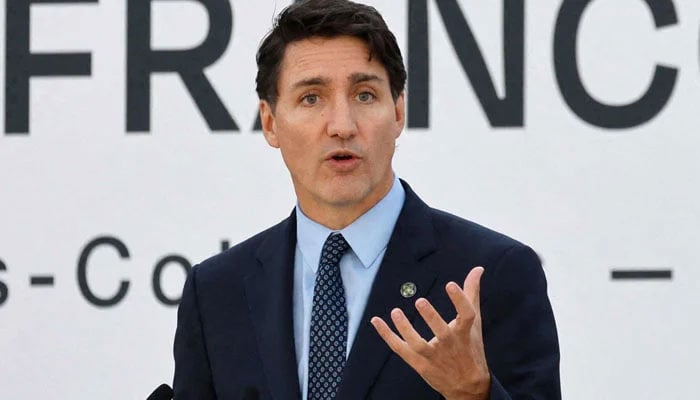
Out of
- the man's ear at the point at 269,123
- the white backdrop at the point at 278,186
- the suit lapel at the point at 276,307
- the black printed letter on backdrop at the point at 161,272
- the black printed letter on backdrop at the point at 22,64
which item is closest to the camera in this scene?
the suit lapel at the point at 276,307

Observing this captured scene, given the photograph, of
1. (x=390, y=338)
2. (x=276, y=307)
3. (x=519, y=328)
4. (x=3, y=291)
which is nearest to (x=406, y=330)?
(x=390, y=338)

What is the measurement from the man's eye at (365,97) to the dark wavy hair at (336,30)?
2.6 inches

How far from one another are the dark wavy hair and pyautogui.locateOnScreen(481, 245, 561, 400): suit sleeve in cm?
40

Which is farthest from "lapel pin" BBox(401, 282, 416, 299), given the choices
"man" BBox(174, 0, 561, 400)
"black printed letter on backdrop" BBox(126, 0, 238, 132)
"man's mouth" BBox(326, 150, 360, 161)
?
"black printed letter on backdrop" BBox(126, 0, 238, 132)

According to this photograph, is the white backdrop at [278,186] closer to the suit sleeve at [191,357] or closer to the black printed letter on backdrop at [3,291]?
the black printed letter on backdrop at [3,291]

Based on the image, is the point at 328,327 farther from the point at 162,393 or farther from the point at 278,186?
Result: the point at 278,186

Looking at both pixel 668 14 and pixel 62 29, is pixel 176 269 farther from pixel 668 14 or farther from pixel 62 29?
pixel 668 14

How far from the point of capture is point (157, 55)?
3.54 m

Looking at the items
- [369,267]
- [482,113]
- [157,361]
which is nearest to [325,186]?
[369,267]

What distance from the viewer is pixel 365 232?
89.1 inches

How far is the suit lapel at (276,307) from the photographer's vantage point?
7.01 feet

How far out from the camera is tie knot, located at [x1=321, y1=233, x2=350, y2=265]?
88.5 inches

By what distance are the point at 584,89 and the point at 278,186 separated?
846 mm

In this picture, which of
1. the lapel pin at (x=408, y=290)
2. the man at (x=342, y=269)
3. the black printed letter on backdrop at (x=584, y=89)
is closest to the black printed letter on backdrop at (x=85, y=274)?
the man at (x=342, y=269)
